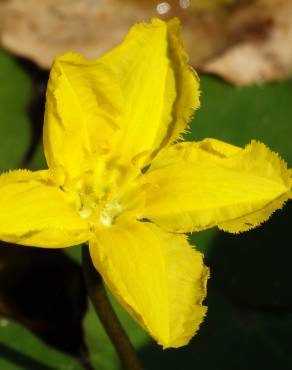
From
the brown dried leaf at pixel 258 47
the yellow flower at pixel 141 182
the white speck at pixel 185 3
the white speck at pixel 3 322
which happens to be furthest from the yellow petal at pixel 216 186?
the white speck at pixel 185 3

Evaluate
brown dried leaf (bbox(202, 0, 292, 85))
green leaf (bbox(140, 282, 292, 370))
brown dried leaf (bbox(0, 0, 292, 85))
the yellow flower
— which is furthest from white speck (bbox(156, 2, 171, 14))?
the yellow flower

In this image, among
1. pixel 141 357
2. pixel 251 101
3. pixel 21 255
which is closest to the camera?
pixel 141 357

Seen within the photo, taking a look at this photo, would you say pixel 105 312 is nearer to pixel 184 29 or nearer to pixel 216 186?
pixel 216 186

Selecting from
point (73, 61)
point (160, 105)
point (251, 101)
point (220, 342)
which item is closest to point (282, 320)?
point (220, 342)

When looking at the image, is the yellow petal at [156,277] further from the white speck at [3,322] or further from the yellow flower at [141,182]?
the white speck at [3,322]

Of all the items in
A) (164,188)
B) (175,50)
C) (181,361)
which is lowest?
(181,361)

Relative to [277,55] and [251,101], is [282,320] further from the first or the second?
[277,55]

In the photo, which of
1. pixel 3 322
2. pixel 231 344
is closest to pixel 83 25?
pixel 3 322

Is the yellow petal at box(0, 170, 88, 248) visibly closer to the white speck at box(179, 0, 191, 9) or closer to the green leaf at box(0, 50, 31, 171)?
the green leaf at box(0, 50, 31, 171)
